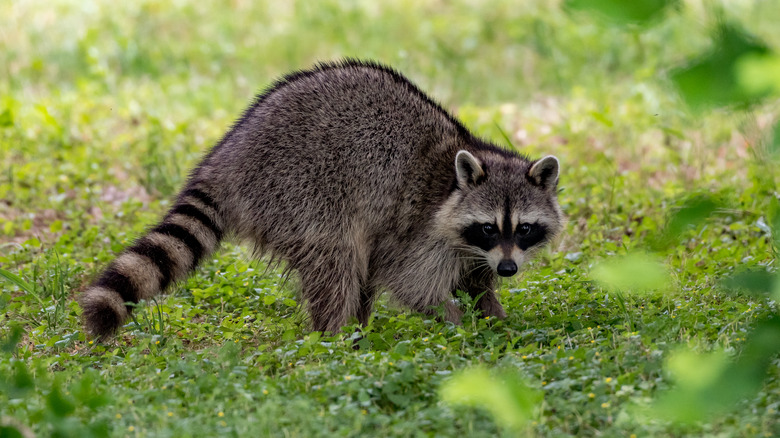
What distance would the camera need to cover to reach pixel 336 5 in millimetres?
11414

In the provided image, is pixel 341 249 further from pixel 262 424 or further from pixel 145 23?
pixel 145 23

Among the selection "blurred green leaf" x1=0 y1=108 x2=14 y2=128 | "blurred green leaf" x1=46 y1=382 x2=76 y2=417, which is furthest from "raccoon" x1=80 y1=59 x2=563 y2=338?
"blurred green leaf" x1=0 y1=108 x2=14 y2=128

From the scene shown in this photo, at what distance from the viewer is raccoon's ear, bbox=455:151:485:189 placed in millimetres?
4805

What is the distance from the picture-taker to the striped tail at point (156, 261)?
4113mm

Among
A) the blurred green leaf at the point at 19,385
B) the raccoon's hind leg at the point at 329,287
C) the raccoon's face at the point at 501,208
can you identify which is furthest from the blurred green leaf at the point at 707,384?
the raccoon's hind leg at the point at 329,287

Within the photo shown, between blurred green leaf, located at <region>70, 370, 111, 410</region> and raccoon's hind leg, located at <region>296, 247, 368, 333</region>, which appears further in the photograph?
raccoon's hind leg, located at <region>296, 247, 368, 333</region>

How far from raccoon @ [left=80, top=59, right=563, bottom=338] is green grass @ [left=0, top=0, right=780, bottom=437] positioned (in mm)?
260

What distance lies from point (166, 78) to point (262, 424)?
279 inches

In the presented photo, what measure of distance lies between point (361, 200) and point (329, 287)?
48 cm

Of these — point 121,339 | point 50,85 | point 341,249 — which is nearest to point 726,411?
point 341,249

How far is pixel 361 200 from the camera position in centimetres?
478

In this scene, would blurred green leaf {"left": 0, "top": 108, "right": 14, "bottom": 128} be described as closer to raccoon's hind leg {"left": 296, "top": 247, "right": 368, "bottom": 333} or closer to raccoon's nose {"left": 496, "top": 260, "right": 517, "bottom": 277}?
raccoon's hind leg {"left": 296, "top": 247, "right": 368, "bottom": 333}

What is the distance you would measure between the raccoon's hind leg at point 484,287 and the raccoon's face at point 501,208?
0.10 meters

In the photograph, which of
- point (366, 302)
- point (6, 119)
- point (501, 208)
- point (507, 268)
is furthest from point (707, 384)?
point (6, 119)
